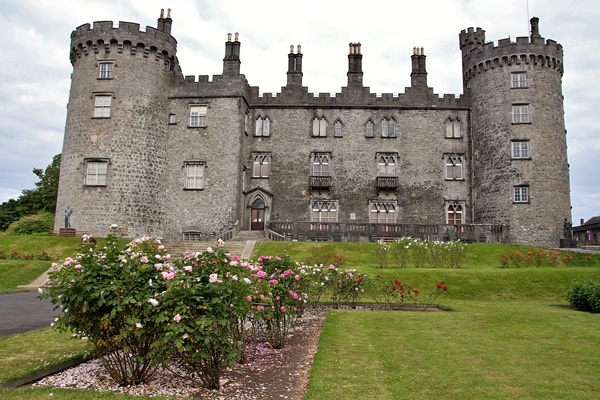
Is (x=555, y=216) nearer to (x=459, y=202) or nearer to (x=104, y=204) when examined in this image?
(x=459, y=202)

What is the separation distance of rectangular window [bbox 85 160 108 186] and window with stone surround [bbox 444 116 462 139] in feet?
83.7

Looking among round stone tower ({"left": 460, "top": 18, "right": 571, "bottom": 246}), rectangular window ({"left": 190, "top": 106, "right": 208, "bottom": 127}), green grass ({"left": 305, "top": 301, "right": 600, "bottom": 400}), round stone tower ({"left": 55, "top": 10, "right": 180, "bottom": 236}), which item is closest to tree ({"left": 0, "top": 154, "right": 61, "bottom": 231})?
round stone tower ({"left": 55, "top": 10, "right": 180, "bottom": 236})

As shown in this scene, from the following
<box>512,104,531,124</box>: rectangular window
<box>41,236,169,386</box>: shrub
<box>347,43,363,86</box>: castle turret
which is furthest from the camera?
<box>347,43,363,86</box>: castle turret

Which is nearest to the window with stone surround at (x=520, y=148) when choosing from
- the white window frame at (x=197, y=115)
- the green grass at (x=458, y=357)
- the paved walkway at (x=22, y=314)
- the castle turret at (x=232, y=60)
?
the castle turret at (x=232, y=60)

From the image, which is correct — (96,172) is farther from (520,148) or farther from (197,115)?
(520,148)

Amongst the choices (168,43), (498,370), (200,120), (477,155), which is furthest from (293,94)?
(498,370)

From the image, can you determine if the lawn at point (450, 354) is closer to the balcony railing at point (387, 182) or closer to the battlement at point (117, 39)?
the balcony railing at point (387, 182)

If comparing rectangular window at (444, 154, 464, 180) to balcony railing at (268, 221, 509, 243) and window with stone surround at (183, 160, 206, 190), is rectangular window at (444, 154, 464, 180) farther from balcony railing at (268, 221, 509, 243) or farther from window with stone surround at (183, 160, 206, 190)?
window with stone surround at (183, 160, 206, 190)

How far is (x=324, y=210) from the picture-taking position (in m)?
36.7

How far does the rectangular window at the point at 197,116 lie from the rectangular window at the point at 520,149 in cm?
2285

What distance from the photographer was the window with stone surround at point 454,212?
36.2 meters

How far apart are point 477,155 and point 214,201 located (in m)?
20.3

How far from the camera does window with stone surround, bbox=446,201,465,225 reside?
36188 millimetres

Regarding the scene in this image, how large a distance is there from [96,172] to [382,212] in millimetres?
20904
